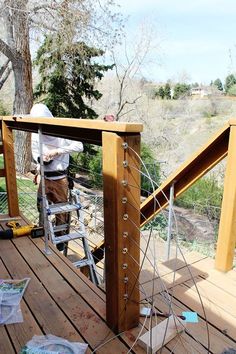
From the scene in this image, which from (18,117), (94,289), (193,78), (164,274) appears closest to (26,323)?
(94,289)

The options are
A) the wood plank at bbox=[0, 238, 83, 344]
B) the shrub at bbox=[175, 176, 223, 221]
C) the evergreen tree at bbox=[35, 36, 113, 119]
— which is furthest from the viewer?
the evergreen tree at bbox=[35, 36, 113, 119]

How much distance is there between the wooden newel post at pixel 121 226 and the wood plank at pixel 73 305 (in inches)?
2.8

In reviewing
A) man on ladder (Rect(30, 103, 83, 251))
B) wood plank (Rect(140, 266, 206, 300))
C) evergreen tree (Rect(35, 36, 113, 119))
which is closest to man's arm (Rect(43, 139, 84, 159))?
man on ladder (Rect(30, 103, 83, 251))

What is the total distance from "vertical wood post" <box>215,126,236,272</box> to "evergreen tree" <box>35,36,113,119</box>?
7.79m

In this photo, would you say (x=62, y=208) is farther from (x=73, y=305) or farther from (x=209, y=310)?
(x=209, y=310)

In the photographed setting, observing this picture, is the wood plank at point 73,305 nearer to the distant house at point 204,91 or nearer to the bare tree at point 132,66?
the bare tree at point 132,66

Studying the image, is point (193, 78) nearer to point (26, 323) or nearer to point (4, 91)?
point (4, 91)

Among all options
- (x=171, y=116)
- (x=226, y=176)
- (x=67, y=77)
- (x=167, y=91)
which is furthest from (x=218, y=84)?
(x=226, y=176)

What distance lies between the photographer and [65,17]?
754 cm

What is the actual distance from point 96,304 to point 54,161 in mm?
1636

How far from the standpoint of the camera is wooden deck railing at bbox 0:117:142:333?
118 cm

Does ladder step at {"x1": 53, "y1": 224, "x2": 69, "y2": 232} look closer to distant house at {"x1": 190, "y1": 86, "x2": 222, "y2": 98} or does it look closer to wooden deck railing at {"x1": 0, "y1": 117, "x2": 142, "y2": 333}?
wooden deck railing at {"x1": 0, "y1": 117, "x2": 142, "y2": 333}

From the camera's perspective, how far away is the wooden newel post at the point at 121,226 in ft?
3.91

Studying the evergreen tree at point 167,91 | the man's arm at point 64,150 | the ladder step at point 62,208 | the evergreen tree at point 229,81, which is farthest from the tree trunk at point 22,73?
the evergreen tree at point 167,91
